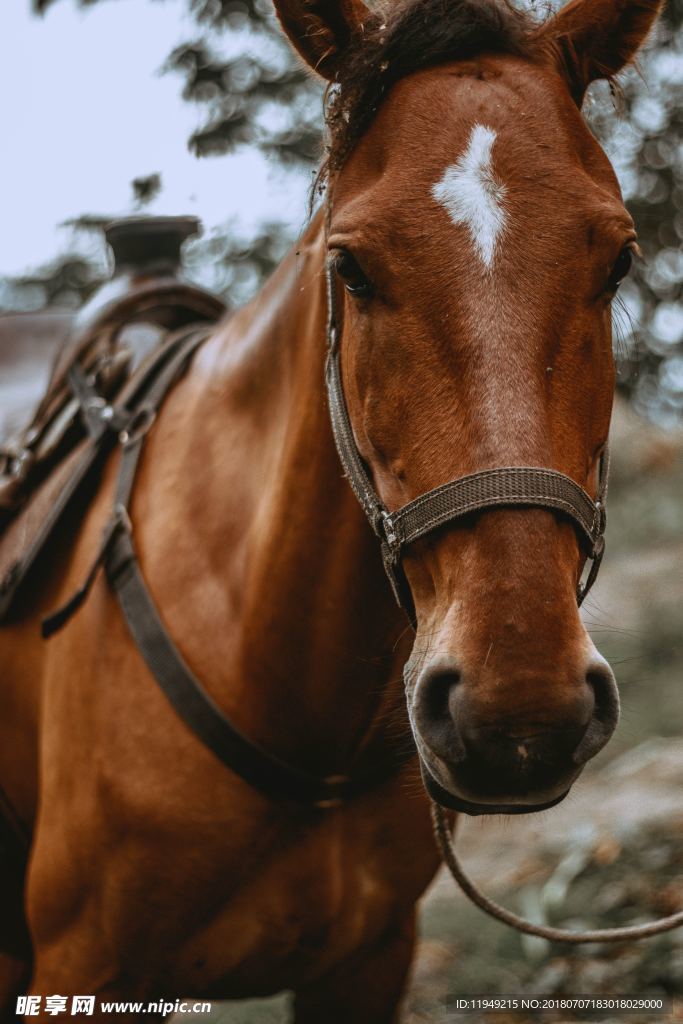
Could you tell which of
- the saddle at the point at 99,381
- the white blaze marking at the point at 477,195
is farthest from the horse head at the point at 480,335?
the saddle at the point at 99,381

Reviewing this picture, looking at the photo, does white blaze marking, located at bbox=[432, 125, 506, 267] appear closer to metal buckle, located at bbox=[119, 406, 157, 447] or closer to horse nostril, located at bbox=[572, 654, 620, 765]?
horse nostril, located at bbox=[572, 654, 620, 765]

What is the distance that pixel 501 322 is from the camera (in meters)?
1.48

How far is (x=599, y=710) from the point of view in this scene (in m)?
1.43

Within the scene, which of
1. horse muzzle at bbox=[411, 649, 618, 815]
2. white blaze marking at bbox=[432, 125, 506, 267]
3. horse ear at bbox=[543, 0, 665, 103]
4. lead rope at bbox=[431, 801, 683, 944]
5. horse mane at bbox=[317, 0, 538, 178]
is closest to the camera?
horse muzzle at bbox=[411, 649, 618, 815]

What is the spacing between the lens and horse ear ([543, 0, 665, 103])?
189 cm

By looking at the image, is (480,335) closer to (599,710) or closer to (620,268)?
(620,268)

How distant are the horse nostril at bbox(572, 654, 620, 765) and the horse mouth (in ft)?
0.28

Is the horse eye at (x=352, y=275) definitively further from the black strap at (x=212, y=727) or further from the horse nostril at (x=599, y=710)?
the black strap at (x=212, y=727)

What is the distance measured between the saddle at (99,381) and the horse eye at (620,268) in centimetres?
127

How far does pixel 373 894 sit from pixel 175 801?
20.4 inches

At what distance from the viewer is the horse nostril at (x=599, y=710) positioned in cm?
139

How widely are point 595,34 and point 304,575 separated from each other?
117cm

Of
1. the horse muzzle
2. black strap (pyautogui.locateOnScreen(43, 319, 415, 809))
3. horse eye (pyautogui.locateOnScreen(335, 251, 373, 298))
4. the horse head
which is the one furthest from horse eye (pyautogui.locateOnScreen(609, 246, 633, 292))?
black strap (pyautogui.locateOnScreen(43, 319, 415, 809))

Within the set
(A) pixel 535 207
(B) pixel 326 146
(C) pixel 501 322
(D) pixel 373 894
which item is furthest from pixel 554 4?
(D) pixel 373 894
